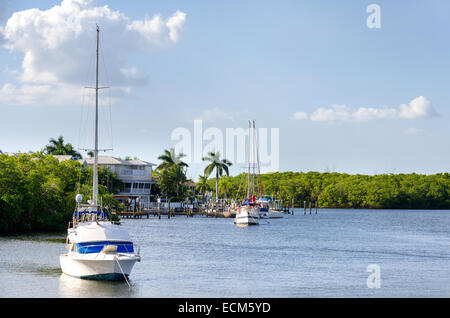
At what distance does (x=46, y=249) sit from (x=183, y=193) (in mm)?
90031

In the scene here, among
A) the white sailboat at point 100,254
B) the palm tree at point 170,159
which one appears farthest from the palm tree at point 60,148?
the white sailboat at point 100,254

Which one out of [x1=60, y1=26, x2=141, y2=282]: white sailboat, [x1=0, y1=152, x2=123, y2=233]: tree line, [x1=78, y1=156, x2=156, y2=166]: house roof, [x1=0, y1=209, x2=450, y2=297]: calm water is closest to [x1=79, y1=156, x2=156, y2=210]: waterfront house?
[x1=78, y1=156, x2=156, y2=166]: house roof

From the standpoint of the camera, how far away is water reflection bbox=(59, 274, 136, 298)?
3009 centimetres

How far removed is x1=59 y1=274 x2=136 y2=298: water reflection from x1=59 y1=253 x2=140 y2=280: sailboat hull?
30cm

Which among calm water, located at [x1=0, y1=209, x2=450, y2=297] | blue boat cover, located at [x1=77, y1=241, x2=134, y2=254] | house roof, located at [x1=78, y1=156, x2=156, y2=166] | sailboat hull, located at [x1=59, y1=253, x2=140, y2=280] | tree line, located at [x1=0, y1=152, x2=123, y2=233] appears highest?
house roof, located at [x1=78, y1=156, x2=156, y2=166]

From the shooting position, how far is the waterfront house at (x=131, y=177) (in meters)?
116

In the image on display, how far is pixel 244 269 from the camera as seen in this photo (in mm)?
41344

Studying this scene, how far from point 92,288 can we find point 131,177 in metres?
88.5

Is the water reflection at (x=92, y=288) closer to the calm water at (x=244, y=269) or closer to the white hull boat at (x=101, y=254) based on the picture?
the calm water at (x=244, y=269)

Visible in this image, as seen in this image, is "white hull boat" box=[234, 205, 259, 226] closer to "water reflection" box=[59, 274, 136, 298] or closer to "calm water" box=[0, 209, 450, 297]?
"calm water" box=[0, 209, 450, 297]

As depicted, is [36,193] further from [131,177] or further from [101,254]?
[131,177]

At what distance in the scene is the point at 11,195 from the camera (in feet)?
206
